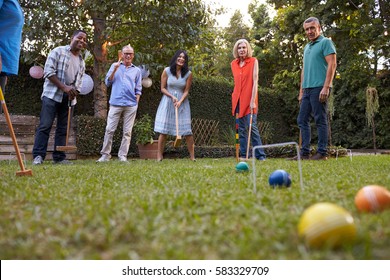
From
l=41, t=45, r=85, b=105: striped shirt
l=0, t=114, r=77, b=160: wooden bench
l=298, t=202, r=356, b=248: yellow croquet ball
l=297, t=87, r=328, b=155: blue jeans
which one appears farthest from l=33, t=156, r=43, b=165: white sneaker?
l=298, t=202, r=356, b=248: yellow croquet ball

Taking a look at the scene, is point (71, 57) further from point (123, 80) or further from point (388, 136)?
point (388, 136)

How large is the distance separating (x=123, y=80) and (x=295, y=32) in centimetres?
752

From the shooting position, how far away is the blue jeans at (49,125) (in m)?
4.80

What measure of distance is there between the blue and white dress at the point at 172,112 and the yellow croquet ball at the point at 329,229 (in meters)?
4.34

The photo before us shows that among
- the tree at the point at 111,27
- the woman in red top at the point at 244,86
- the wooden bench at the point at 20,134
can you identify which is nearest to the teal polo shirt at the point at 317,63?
the woman in red top at the point at 244,86

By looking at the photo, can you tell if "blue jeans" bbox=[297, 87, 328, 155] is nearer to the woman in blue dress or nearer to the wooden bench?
the woman in blue dress

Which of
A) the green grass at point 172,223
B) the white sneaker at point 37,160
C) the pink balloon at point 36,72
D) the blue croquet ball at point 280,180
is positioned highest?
the pink balloon at point 36,72

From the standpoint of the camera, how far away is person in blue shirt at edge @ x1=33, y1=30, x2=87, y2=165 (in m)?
4.80

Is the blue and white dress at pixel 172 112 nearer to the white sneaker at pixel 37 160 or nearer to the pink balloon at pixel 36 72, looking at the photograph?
the white sneaker at pixel 37 160

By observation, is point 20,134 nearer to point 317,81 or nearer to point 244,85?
point 244,85

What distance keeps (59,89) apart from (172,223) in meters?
3.86

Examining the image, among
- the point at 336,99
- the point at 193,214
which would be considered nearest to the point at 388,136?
the point at 336,99

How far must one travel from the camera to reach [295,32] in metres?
11.6

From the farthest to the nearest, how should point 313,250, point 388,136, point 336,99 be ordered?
point 336,99, point 388,136, point 313,250
